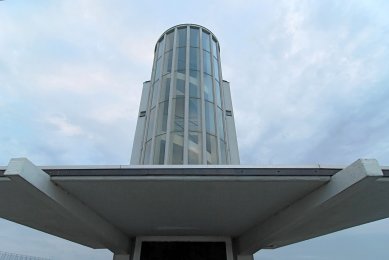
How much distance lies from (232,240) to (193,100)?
6.66m

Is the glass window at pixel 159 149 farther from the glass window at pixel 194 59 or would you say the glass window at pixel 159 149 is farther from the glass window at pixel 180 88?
the glass window at pixel 194 59

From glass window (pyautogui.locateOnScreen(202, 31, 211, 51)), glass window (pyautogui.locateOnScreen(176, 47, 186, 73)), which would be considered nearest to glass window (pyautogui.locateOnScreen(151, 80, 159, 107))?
glass window (pyautogui.locateOnScreen(176, 47, 186, 73))

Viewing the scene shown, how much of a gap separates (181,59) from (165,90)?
6.93ft

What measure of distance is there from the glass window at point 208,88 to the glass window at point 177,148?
8.84 ft

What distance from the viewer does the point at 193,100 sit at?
13508mm

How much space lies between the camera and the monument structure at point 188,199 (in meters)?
5.04

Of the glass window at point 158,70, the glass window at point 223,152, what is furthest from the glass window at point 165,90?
the glass window at point 223,152

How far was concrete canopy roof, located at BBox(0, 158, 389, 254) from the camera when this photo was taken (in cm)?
502

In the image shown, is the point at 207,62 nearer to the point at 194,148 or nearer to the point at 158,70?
the point at 158,70

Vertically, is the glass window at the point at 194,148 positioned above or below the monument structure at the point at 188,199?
above

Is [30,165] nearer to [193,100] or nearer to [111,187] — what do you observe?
[111,187]

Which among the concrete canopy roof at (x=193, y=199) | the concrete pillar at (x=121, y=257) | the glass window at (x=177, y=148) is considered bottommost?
the concrete pillar at (x=121, y=257)

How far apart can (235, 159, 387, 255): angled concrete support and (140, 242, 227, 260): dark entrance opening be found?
28.2 inches

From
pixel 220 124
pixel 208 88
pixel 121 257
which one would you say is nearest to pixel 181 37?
pixel 208 88
